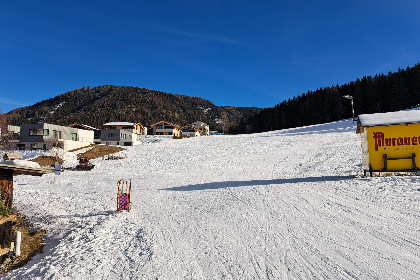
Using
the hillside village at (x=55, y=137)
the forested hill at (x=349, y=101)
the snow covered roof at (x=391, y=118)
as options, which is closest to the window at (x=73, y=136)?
the hillside village at (x=55, y=137)

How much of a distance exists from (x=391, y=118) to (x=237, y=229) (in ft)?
42.8

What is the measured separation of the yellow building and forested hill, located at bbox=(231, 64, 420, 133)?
79.1m

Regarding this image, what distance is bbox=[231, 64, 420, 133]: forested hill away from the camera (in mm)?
79062

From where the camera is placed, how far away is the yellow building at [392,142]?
48.5 feet

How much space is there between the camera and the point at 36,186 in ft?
69.5

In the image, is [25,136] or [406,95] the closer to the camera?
[25,136]

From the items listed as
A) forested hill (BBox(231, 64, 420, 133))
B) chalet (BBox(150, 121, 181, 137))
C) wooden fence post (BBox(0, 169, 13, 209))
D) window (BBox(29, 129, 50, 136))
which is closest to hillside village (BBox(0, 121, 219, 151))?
window (BBox(29, 129, 50, 136))

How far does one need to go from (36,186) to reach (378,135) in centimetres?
2643

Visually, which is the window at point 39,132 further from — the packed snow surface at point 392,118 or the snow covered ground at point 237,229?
the packed snow surface at point 392,118

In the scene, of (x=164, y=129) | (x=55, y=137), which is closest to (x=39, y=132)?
(x=55, y=137)

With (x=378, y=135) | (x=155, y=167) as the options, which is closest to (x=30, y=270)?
(x=378, y=135)

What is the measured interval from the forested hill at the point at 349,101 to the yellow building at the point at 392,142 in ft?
260

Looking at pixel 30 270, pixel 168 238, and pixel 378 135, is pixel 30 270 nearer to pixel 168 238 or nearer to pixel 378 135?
pixel 168 238

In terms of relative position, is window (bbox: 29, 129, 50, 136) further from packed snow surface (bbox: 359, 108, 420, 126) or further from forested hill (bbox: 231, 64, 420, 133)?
forested hill (bbox: 231, 64, 420, 133)
